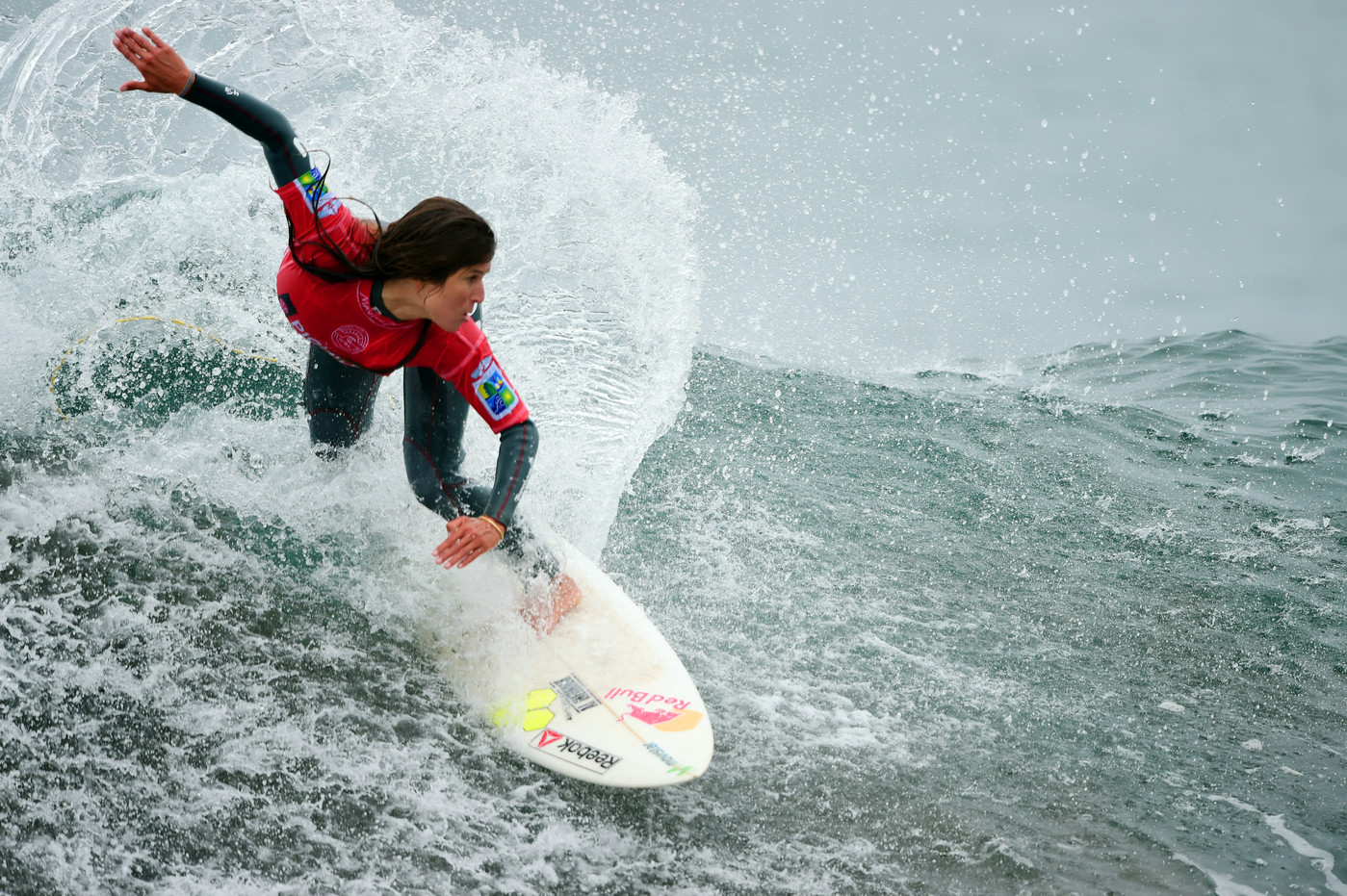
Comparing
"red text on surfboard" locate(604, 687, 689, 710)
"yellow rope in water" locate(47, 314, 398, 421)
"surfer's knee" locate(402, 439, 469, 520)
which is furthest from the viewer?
"yellow rope in water" locate(47, 314, 398, 421)

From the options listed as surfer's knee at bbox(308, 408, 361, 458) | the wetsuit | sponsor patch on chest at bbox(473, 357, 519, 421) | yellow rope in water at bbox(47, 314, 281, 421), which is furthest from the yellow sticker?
yellow rope in water at bbox(47, 314, 281, 421)

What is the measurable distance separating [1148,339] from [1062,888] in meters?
12.0

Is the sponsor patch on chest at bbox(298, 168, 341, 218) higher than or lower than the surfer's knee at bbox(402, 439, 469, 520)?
higher

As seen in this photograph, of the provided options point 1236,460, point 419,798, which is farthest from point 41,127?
point 1236,460

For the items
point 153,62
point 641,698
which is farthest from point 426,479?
point 153,62

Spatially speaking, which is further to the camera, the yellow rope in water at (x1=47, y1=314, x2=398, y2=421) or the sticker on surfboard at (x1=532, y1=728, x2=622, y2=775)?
the yellow rope in water at (x1=47, y1=314, x2=398, y2=421)

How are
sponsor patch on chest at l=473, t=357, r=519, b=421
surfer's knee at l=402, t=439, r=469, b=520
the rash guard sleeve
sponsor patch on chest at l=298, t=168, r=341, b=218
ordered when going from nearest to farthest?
the rash guard sleeve
sponsor patch on chest at l=298, t=168, r=341, b=218
sponsor patch on chest at l=473, t=357, r=519, b=421
surfer's knee at l=402, t=439, r=469, b=520

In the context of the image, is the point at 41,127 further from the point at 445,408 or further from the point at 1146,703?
the point at 1146,703

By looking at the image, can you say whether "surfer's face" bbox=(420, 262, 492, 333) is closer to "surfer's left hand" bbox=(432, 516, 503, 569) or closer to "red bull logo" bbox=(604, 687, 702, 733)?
"surfer's left hand" bbox=(432, 516, 503, 569)

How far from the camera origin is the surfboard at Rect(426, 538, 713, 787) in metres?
3.21

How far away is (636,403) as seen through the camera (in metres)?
5.72

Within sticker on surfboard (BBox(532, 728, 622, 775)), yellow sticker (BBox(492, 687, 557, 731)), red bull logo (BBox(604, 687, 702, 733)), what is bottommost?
sticker on surfboard (BBox(532, 728, 622, 775))

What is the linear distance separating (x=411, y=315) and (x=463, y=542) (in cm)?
86

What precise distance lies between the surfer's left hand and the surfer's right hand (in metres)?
1.80
